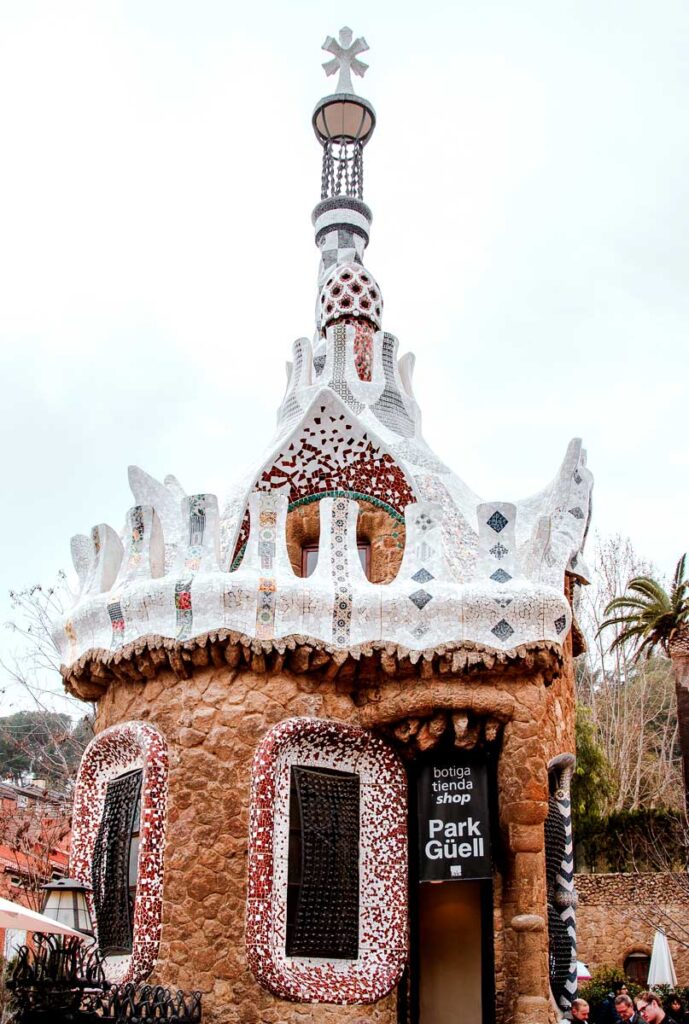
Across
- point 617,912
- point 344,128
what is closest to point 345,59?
point 344,128

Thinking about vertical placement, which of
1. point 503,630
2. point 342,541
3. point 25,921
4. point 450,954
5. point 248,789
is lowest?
point 450,954

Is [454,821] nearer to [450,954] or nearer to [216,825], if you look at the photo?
[216,825]

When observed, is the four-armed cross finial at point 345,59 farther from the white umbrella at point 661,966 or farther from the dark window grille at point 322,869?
the white umbrella at point 661,966

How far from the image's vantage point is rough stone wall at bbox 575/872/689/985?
18.5 m

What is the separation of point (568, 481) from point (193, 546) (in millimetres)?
3852

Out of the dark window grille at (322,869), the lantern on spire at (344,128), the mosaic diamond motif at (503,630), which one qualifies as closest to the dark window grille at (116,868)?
the dark window grille at (322,869)

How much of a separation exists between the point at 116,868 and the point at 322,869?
1794 millimetres

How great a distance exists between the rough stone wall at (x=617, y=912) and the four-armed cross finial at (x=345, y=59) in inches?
543

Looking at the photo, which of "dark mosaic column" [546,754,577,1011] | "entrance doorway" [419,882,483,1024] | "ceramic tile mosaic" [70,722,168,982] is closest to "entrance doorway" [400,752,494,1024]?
"entrance doorway" [419,882,483,1024]

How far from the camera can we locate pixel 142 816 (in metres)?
8.42

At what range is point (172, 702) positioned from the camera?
8.67 m

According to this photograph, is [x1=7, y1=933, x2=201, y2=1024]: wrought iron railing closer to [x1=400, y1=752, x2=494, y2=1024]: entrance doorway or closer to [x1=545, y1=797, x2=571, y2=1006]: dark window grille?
[x1=400, y1=752, x2=494, y2=1024]: entrance doorway

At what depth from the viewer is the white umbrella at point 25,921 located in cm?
629

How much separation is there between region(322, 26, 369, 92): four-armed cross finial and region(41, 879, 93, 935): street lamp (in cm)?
1031
